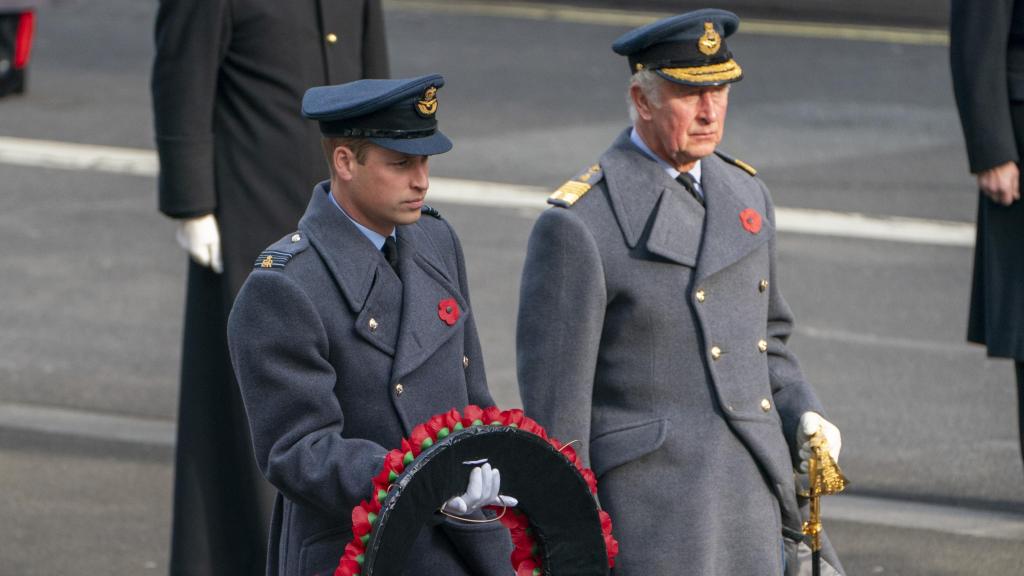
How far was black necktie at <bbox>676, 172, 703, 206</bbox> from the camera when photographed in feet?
14.8

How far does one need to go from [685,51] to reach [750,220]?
18.0 inches

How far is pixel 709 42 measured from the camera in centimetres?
437

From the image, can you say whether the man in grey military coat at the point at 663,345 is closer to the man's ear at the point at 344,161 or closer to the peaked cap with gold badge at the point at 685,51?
the peaked cap with gold badge at the point at 685,51

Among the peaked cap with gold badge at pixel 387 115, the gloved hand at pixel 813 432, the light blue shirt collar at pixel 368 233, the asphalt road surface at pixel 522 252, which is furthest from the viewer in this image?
the asphalt road surface at pixel 522 252

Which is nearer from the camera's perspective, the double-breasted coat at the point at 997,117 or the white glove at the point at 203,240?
the white glove at the point at 203,240

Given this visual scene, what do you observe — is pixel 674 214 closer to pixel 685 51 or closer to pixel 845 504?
pixel 685 51

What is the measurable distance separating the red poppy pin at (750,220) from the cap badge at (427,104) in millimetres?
926

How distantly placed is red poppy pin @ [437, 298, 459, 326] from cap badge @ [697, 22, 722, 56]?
87cm

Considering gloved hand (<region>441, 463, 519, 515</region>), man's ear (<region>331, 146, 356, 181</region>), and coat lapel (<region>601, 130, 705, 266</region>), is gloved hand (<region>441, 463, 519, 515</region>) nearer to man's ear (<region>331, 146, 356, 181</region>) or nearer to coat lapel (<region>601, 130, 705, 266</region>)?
man's ear (<region>331, 146, 356, 181</region>)

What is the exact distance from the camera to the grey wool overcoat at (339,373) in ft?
12.2

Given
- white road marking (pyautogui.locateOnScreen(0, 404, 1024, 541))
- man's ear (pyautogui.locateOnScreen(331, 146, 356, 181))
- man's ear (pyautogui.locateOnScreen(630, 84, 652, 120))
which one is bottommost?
white road marking (pyautogui.locateOnScreen(0, 404, 1024, 541))

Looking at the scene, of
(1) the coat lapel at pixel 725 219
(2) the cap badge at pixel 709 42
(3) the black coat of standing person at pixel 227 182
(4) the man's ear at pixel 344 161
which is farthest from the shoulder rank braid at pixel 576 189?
(3) the black coat of standing person at pixel 227 182

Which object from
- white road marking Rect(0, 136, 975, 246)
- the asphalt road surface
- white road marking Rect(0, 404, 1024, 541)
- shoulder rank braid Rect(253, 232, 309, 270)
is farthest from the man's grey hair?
white road marking Rect(0, 136, 975, 246)

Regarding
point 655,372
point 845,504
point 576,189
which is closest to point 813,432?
point 655,372
